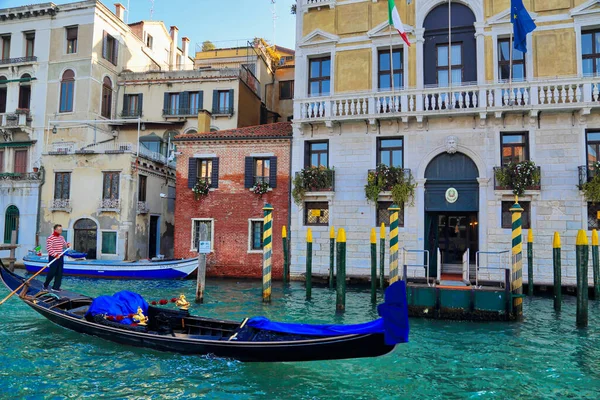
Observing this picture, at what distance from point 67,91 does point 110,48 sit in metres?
2.74

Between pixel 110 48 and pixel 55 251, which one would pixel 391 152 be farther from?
pixel 110 48

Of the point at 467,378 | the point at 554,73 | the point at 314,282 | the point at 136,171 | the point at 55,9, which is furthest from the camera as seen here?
the point at 55,9

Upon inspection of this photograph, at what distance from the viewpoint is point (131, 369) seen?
591cm

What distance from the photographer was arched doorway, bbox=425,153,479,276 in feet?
41.6

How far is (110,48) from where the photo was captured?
20328 millimetres

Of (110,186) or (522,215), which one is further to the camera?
(110,186)

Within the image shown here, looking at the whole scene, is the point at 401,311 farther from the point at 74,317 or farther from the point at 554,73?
the point at 554,73

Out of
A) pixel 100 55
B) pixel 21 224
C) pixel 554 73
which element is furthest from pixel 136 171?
pixel 554 73

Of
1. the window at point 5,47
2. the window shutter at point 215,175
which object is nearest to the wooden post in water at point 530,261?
the window shutter at point 215,175

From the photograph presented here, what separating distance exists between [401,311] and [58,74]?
19.9 m

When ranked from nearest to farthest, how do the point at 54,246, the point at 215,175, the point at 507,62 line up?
the point at 54,246, the point at 507,62, the point at 215,175

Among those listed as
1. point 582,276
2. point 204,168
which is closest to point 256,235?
point 204,168

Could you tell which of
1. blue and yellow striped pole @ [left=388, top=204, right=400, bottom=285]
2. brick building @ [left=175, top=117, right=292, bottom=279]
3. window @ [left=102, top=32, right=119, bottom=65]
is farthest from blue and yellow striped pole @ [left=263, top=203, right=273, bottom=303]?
window @ [left=102, top=32, right=119, bottom=65]

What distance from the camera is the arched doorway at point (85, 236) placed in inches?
655
